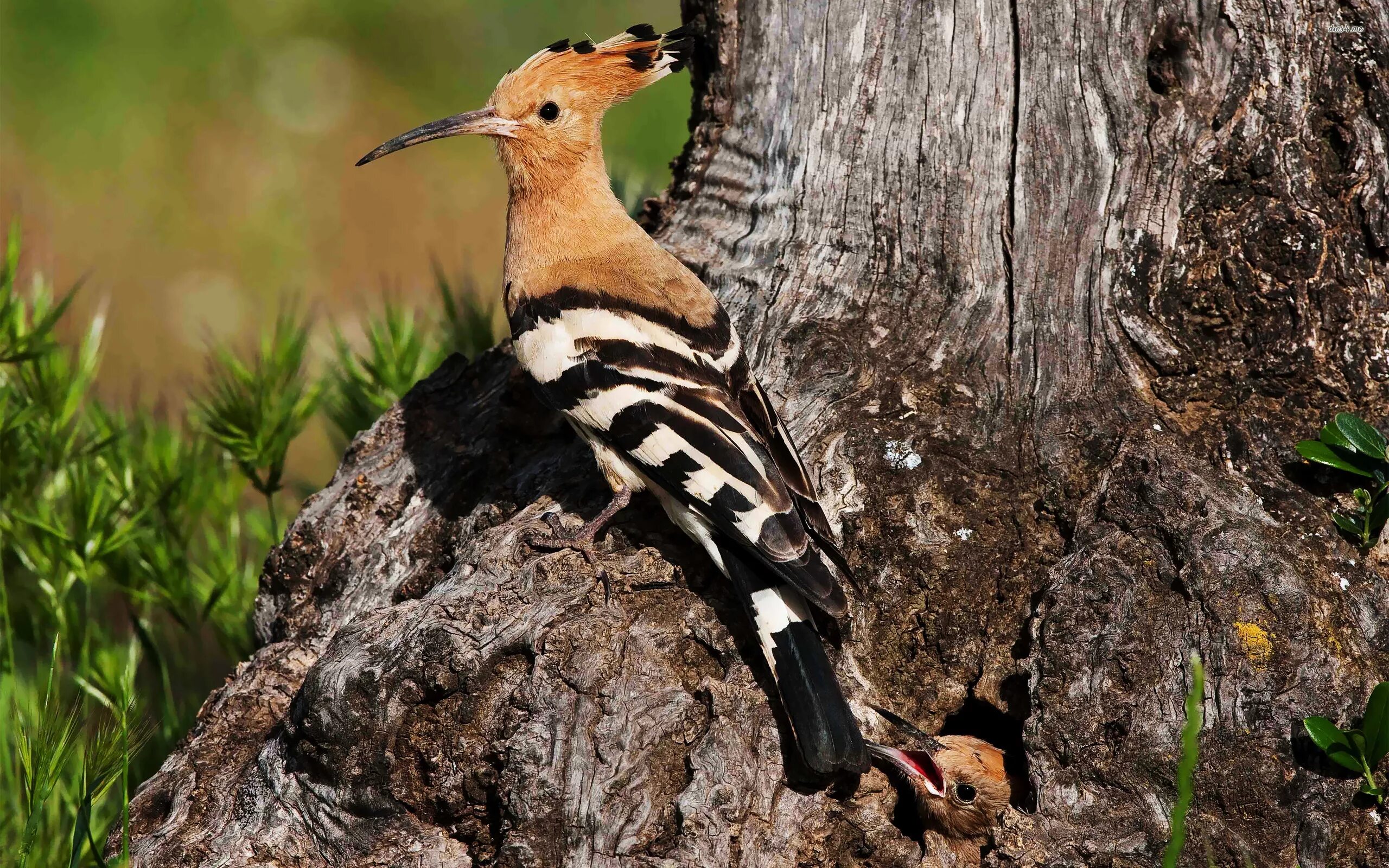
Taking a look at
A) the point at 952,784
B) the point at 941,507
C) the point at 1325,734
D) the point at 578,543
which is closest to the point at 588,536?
the point at 578,543

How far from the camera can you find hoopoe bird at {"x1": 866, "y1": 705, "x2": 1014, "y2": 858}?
2.01 metres

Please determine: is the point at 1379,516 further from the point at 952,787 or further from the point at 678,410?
the point at 678,410

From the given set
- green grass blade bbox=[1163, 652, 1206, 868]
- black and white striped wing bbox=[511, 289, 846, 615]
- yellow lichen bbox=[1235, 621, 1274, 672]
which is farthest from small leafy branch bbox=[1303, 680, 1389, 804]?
black and white striped wing bbox=[511, 289, 846, 615]

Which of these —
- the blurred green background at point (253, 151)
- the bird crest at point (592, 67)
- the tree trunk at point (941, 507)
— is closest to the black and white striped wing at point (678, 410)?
the tree trunk at point (941, 507)

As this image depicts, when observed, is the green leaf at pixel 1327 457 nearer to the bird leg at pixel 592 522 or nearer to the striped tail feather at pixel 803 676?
the striped tail feather at pixel 803 676

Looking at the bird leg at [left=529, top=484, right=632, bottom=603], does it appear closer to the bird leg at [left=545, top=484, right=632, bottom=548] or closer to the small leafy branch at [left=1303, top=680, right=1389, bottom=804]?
the bird leg at [left=545, top=484, right=632, bottom=548]

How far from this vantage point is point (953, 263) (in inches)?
101

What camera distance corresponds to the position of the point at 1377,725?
6.06 feet

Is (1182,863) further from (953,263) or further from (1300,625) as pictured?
(953,263)

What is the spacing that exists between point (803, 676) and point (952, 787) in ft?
1.01

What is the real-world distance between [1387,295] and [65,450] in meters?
2.80

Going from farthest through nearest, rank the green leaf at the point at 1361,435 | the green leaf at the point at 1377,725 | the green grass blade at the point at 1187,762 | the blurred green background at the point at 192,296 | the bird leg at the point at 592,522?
the blurred green background at the point at 192,296 < the bird leg at the point at 592,522 < the green leaf at the point at 1361,435 < the green leaf at the point at 1377,725 < the green grass blade at the point at 1187,762

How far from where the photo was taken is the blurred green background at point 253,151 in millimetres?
5125

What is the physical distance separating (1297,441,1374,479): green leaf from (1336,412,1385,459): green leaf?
0.03 m
